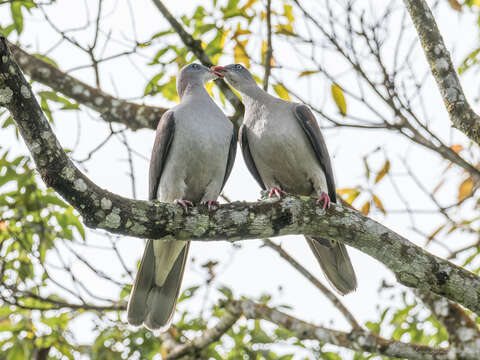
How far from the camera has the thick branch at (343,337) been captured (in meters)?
4.00

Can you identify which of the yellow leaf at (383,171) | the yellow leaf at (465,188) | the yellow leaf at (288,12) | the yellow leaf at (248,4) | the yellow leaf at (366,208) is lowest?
the yellow leaf at (366,208)

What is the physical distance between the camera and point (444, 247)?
4.57 metres

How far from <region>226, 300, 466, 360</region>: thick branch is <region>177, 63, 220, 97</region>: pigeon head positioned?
1833mm

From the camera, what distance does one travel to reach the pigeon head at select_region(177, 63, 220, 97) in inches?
194

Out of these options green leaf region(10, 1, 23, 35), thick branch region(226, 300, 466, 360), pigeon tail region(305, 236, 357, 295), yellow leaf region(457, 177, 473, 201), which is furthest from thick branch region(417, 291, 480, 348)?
green leaf region(10, 1, 23, 35)

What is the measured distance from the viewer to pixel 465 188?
4.51 metres

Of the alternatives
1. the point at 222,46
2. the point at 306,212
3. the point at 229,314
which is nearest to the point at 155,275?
the point at 229,314

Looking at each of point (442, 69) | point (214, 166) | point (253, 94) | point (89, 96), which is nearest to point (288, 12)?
point (253, 94)

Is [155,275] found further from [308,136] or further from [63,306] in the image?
[308,136]

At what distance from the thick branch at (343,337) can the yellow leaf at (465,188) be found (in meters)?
1.21

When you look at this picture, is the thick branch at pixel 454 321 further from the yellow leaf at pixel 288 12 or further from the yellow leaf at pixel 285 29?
the yellow leaf at pixel 288 12

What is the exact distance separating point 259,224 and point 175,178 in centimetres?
116

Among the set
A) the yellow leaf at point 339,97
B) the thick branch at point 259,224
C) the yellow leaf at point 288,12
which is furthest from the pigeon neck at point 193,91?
the thick branch at point 259,224

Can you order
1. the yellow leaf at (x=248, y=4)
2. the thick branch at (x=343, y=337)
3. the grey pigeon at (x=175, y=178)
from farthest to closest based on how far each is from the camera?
the yellow leaf at (x=248, y=4) → the grey pigeon at (x=175, y=178) → the thick branch at (x=343, y=337)
